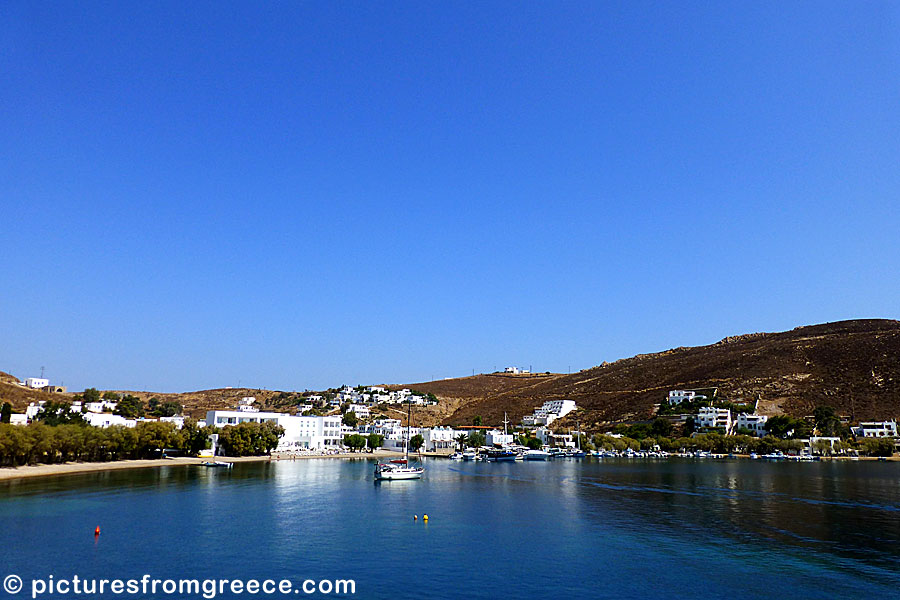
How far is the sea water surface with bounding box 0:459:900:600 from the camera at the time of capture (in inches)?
1193

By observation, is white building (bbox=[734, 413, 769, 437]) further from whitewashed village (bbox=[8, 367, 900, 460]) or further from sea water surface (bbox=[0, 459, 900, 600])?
sea water surface (bbox=[0, 459, 900, 600])

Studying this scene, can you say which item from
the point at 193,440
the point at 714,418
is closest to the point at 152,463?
the point at 193,440

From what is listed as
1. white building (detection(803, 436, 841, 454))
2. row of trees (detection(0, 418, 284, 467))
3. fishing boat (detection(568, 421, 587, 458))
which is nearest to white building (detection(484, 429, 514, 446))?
fishing boat (detection(568, 421, 587, 458))

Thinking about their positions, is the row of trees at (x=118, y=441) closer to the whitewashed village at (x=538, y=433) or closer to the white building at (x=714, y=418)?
the whitewashed village at (x=538, y=433)

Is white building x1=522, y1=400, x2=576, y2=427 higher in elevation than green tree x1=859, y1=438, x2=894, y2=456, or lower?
higher

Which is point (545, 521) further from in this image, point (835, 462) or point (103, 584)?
point (835, 462)

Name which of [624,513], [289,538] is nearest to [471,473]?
[624,513]

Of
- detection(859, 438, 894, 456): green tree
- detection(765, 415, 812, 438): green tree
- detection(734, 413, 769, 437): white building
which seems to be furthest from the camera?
detection(734, 413, 769, 437): white building

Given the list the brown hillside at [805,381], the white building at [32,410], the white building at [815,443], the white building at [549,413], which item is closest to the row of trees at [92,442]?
the white building at [32,410]

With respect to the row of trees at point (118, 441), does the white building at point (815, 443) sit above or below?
below

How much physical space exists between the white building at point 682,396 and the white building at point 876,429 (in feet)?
134

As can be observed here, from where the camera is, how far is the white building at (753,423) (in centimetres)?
14512

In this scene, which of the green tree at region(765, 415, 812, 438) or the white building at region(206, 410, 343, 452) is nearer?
the white building at region(206, 410, 343, 452)

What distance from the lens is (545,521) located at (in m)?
47.4
